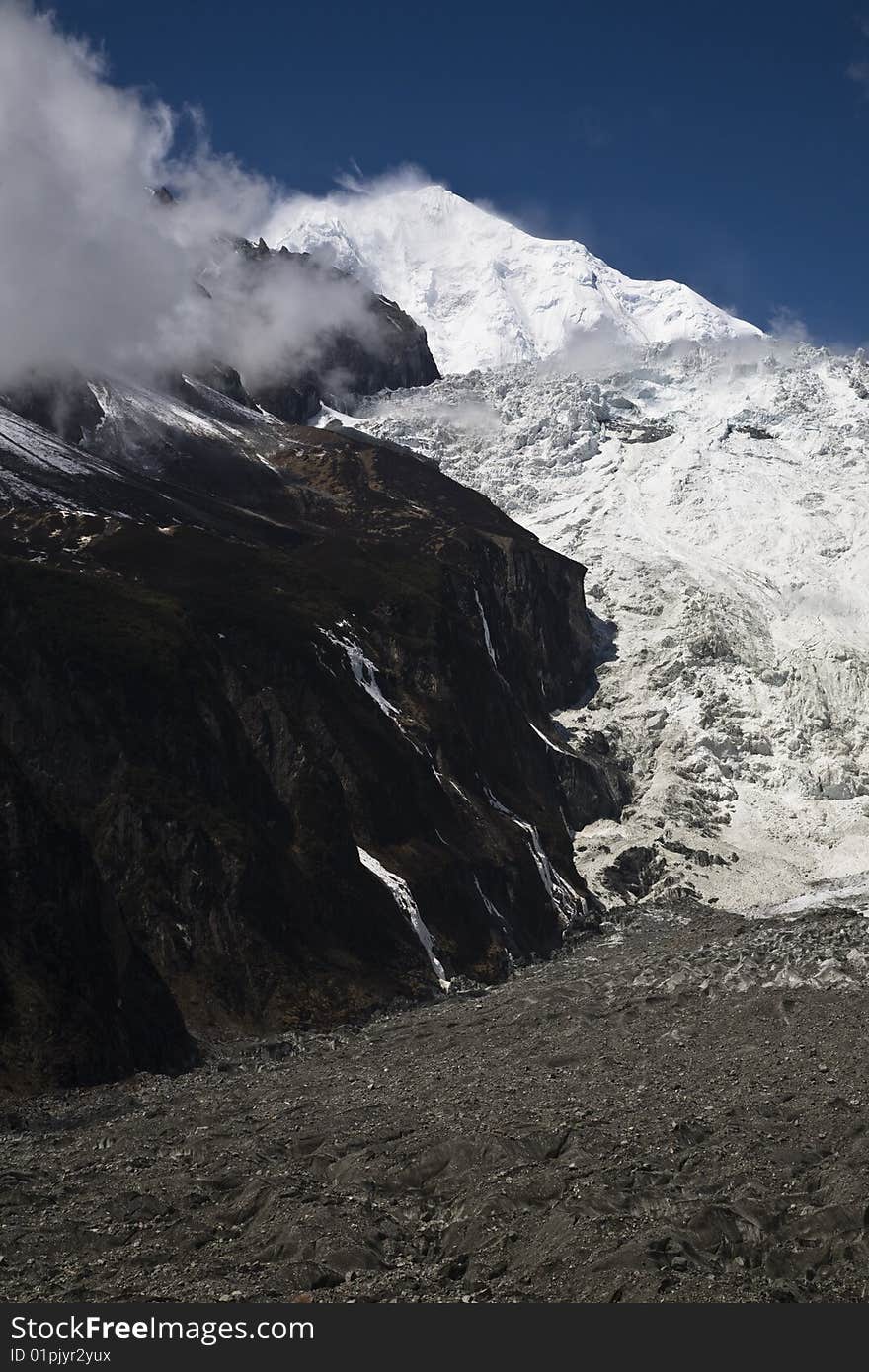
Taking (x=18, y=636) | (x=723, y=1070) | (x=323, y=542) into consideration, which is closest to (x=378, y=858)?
(x=18, y=636)

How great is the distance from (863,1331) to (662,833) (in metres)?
151

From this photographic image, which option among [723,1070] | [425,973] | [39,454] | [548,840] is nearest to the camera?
[723,1070]

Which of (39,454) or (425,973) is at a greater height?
(39,454)

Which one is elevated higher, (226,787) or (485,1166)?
(226,787)

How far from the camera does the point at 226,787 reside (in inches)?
4163

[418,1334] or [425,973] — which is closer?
[418,1334]

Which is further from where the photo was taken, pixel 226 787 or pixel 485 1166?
pixel 226 787

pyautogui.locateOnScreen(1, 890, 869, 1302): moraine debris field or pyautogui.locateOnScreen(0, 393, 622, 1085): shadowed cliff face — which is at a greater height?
pyautogui.locateOnScreen(0, 393, 622, 1085): shadowed cliff face

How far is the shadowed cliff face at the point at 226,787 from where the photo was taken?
74.6 metres

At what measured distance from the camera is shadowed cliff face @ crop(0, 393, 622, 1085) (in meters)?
74.6

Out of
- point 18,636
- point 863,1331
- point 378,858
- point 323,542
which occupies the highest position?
point 323,542

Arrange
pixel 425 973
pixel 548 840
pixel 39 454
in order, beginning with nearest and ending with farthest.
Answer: pixel 425 973, pixel 548 840, pixel 39 454

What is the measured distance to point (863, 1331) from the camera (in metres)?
33.4

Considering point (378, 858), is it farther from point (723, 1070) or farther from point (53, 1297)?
point (53, 1297)
